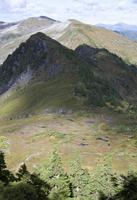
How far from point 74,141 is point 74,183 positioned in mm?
71020

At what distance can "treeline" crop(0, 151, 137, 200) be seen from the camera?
75938 mm

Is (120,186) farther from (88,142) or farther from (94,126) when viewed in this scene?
(94,126)

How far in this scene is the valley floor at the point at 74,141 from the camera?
136500 mm

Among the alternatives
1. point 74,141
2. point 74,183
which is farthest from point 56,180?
point 74,141

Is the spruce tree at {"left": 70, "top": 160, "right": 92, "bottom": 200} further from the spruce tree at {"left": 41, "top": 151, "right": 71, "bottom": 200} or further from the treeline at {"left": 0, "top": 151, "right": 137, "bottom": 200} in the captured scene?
the spruce tree at {"left": 41, "top": 151, "right": 71, "bottom": 200}

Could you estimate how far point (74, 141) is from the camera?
520 ft

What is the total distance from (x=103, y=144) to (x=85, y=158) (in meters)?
22.1

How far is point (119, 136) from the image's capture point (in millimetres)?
170500

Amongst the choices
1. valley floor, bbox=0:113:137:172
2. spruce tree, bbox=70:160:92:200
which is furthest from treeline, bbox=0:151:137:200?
valley floor, bbox=0:113:137:172

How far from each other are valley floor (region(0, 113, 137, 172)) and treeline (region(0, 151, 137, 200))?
3270 centimetres

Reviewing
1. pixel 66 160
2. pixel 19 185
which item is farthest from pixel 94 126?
pixel 19 185

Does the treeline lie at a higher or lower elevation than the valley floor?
higher

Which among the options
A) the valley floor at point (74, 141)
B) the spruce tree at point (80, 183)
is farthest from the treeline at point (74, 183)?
the valley floor at point (74, 141)

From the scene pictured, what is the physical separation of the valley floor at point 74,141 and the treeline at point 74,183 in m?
32.7
